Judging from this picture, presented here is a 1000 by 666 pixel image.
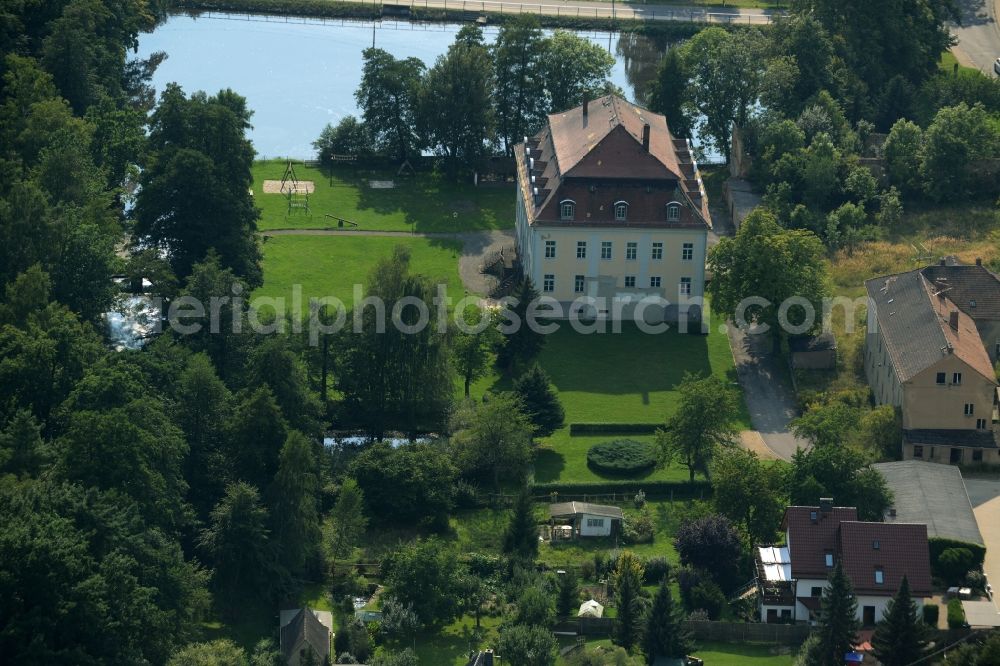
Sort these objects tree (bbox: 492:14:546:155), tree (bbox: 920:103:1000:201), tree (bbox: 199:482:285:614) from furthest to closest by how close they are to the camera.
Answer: tree (bbox: 492:14:546:155), tree (bbox: 920:103:1000:201), tree (bbox: 199:482:285:614)

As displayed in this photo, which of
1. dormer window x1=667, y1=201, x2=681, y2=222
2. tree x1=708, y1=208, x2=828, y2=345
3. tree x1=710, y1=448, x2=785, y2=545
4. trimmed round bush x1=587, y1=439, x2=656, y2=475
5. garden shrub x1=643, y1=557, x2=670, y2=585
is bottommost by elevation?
garden shrub x1=643, y1=557, x2=670, y2=585

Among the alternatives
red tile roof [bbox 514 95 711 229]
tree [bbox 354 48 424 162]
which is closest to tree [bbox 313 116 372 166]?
tree [bbox 354 48 424 162]

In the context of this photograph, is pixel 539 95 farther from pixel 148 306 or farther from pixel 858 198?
pixel 148 306

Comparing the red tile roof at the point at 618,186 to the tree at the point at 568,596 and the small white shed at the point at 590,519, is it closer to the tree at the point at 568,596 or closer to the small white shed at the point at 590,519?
the small white shed at the point at 590,519

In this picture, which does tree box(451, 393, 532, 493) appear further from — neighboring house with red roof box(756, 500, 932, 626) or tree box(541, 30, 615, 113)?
tree box(541, 30, 615, 113)

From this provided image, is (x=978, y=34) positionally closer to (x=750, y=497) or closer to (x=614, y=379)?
(x=614, y=379)

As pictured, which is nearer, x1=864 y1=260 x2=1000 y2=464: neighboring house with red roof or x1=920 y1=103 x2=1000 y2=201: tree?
x1=864 y1=260 x2=1000 y2=464: neighboring house with red roof

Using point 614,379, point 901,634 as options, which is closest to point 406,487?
point 614,379

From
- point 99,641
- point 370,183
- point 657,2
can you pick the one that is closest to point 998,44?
point 657,2
